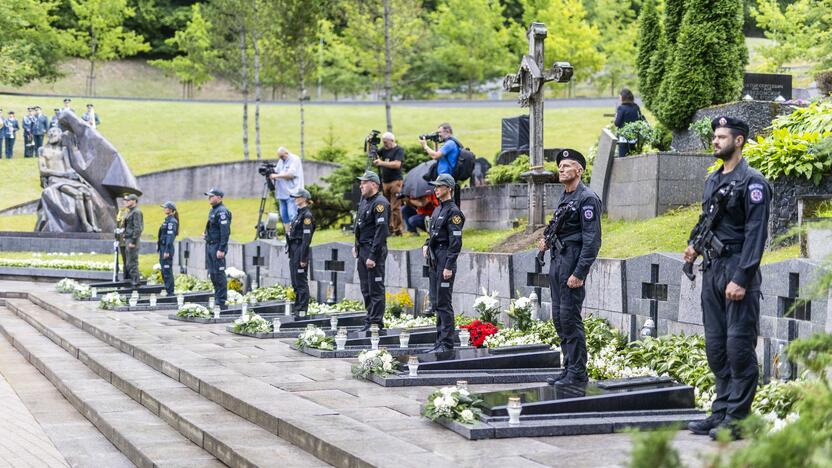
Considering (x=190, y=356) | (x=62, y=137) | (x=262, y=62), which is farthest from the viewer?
(x=262, y=62)

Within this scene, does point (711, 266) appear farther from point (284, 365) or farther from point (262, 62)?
point (262, 62)

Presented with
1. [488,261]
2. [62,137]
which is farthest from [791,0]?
[488,261]

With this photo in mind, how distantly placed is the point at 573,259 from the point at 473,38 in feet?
181

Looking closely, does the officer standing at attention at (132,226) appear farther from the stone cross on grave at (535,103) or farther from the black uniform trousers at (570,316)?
the black uniform trousers at (570,316)

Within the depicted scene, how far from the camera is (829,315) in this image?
7551 millimetres

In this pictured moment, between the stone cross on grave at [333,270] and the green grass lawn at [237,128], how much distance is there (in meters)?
25.4

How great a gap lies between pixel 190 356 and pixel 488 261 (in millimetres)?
3912

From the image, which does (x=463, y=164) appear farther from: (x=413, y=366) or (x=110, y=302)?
(x=413, y=366)

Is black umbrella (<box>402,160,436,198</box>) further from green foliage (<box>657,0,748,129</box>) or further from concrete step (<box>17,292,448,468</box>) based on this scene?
concrete step (<box>17,292,448,468</box>)

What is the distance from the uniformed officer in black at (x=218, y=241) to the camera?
16.5m

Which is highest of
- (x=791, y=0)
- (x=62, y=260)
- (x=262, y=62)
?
(x=791, y=0)

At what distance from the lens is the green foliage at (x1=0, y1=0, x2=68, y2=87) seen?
60888 mm

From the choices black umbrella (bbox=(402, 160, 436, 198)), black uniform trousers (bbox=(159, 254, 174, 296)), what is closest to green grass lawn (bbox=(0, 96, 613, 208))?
black uniform trousers (bbox=(159, 254, 174, 296))

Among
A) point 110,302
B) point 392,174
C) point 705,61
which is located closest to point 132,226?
point 110,302
